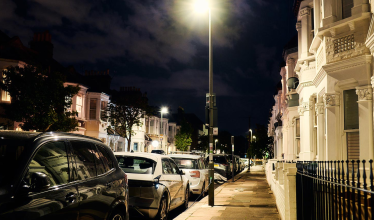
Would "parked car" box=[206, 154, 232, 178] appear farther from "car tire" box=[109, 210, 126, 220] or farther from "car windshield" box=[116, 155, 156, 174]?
"car tire" box=[109, 210, 126, 220]

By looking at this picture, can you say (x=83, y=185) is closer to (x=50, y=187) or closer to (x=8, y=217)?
(x=50, y=187)

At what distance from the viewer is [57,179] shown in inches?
178

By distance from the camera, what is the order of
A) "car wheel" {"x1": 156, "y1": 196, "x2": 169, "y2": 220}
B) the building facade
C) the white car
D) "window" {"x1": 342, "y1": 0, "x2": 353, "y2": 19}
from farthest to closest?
1. "window" {"x1": 342, "y1": 0, "x2": 353, "y2": 19}
2. the building facade
3. "car wheel" {"x1": 156, "y1": 196, "x2": 169, "y2": 220}
4. the white car

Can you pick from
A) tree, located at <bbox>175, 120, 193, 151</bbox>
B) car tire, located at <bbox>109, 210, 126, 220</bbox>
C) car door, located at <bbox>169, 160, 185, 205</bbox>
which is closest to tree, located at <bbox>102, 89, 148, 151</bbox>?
tree, located at <bbox>175, 120, 193, 151</bbox>

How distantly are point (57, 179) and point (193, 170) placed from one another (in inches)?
433

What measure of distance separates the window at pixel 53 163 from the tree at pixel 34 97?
68.1 ft

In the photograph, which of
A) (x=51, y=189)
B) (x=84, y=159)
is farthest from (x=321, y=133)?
(x=51, y=189)

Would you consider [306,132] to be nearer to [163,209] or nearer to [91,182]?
[163,209]

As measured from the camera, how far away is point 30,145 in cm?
415

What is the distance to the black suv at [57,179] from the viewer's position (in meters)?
3.76

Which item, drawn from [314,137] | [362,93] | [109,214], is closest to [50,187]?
[109,214]

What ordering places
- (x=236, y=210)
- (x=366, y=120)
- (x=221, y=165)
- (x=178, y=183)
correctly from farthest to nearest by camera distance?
(x=221, y=165) < (x=236, y=210) < (x=178, y=183) < (x=366, y=120)

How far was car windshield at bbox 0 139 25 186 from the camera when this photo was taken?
3.79 m

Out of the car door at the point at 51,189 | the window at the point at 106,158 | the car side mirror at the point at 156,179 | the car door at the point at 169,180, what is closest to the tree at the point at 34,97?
the car door at the point at 169,180
